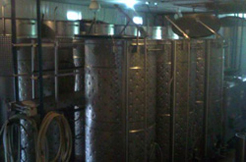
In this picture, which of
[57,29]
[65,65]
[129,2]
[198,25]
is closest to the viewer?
[65,65]

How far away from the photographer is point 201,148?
3.36 meters

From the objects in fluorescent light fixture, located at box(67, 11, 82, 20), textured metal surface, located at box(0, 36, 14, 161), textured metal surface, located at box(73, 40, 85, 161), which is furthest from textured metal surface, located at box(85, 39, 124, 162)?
fluorescent light fixture, located at box(67, 11, 82, 20)

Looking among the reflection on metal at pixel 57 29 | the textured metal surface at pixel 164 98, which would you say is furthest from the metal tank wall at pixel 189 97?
the reflection on metal at pixel 57 29

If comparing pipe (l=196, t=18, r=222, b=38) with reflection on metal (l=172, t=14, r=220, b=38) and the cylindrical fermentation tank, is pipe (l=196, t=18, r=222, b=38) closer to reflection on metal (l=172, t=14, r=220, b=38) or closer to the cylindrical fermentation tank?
reflection on metal (l=172, t=14, r=220, b=38)

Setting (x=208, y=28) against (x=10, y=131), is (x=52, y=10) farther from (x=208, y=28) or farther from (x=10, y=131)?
(x=10, y=131)

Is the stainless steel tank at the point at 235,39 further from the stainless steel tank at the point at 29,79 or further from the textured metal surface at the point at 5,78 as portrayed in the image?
the textured metal surface at the point at 5,78

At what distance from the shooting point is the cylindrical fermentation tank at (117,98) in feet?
7.85

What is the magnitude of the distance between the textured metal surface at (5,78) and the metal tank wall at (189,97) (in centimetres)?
132

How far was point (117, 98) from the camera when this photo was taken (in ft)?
7.97

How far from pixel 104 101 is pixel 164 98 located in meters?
0.71

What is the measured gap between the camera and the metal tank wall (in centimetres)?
288

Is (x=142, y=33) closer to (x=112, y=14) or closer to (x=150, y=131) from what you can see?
(x=150, y=131)

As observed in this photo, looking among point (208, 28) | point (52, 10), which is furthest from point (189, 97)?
point (52, 10)

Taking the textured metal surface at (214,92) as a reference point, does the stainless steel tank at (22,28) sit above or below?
above
